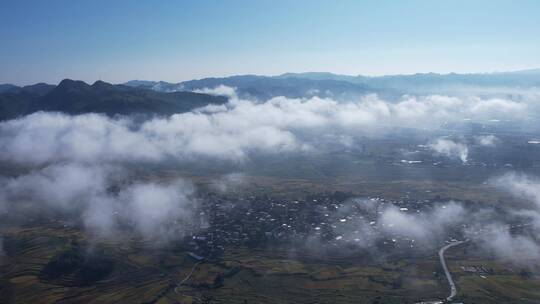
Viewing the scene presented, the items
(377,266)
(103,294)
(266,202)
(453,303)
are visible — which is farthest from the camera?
(266,202)

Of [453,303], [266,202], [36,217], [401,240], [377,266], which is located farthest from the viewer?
[266,202]

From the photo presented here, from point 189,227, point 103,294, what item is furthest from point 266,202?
point 103,294

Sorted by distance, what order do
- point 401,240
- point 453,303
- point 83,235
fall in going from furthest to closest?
point 83,235, point 401,240, point 453,303

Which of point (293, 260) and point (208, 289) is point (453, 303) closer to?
point (293, 260)

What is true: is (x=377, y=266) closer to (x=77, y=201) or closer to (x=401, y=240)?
(x=401, y=240)

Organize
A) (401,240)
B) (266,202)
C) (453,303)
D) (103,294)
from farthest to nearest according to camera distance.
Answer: (266,202) → (401,240) → (103,294) → (453,303)

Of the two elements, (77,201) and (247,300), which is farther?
(77,201)

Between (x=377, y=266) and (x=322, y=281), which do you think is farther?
(x=377, y=266)

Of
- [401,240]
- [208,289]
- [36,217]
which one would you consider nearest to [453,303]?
[401,240]
